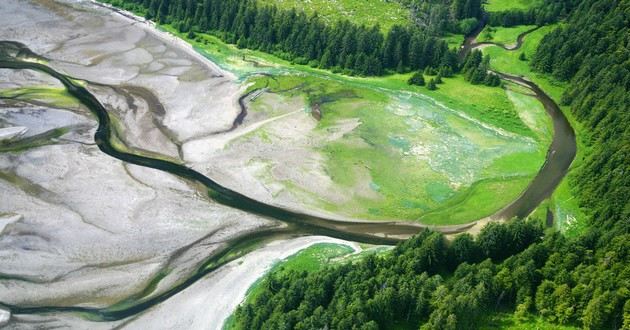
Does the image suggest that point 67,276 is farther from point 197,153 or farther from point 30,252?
point 197,153

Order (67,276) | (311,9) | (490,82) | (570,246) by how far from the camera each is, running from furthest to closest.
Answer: (311,9) < (490,82) < (67,276) < (570,246)

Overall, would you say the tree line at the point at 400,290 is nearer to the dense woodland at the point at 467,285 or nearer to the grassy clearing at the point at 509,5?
the dense woodland at the point at 467,285

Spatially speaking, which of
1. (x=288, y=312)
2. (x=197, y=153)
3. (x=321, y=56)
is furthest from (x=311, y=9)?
(x=288, y=312)

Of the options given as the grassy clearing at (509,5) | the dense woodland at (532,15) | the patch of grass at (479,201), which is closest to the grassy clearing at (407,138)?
the patch of grass at (479,201)

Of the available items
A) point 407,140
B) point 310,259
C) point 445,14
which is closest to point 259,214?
point 310,259

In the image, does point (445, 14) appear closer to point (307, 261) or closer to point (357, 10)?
point (357, 10)

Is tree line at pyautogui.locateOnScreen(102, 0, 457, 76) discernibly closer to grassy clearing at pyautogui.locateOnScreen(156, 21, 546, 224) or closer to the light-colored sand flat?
grassy clearing at pyautogui.locateOnScreen(156, 21, 546, 224)
